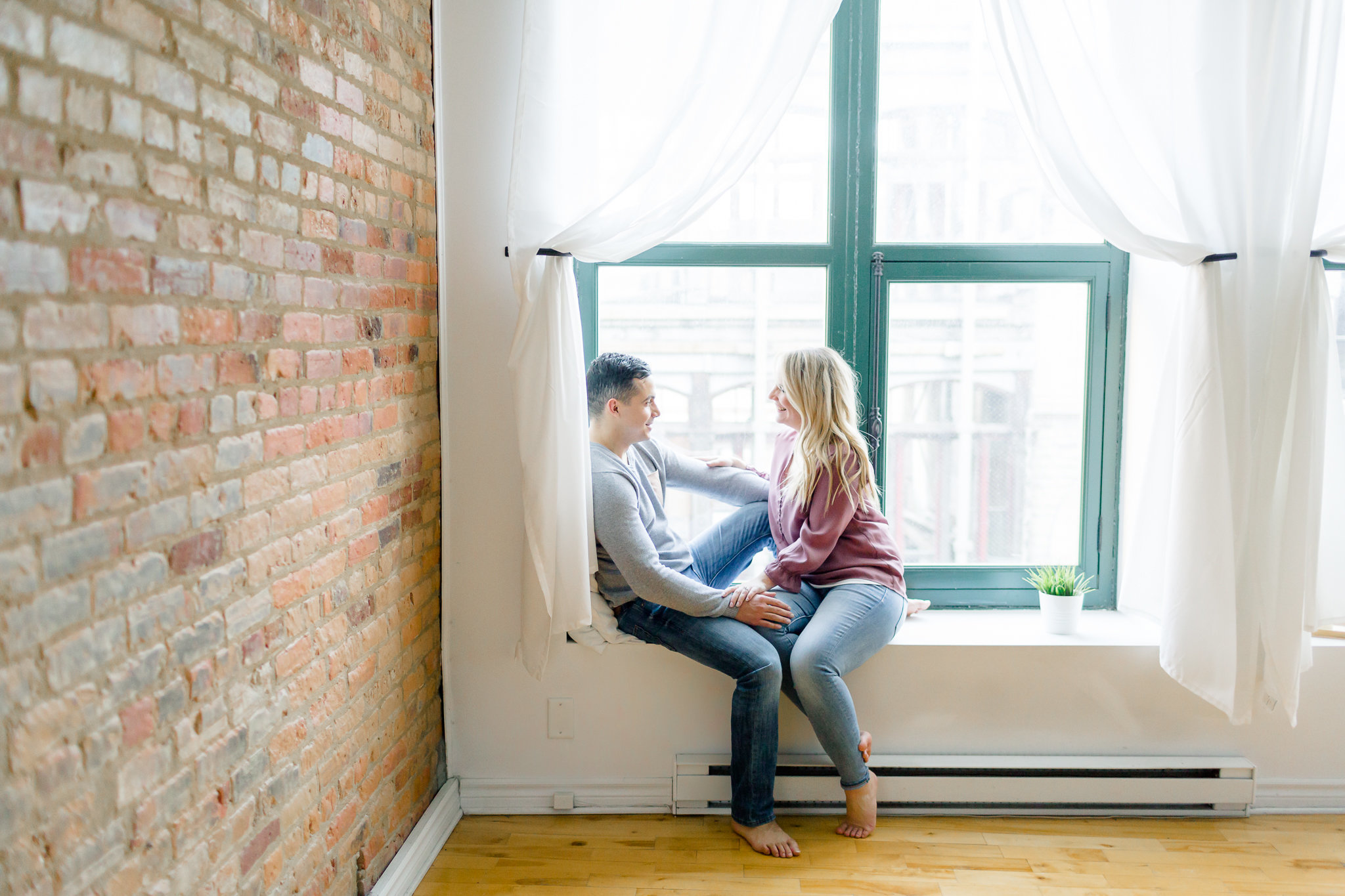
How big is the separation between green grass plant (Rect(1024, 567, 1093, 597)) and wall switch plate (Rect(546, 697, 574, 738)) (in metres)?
1.43

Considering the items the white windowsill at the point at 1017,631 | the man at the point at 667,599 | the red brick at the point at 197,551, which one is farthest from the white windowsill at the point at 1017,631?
the red brick at the point at 197,551

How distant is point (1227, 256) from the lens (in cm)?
244

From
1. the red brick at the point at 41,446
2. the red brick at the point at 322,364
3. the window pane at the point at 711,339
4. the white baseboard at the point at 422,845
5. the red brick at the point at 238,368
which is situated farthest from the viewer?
the window pane at the point at 711,339

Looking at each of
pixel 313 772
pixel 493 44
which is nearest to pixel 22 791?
pixel 313 772

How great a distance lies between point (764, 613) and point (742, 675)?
→ 0.18 meters

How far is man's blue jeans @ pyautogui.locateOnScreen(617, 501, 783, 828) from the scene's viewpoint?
2410 mm

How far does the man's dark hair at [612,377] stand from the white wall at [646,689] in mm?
251

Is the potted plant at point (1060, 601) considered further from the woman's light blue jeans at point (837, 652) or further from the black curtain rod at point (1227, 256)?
the black curtain rod at point (1227, 256)

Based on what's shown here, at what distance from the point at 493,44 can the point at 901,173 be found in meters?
1.25

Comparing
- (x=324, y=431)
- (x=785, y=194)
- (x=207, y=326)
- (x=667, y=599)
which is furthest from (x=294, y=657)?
(x=785, y=194)

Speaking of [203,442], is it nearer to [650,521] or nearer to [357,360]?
[357,360]

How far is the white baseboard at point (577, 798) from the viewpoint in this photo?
2.64 m

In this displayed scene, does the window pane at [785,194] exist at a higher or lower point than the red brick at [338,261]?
higher

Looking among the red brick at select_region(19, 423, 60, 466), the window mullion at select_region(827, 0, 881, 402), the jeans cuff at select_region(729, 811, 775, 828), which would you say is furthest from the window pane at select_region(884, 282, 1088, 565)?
the red brick at select_region(19, 423, 60, 466)
